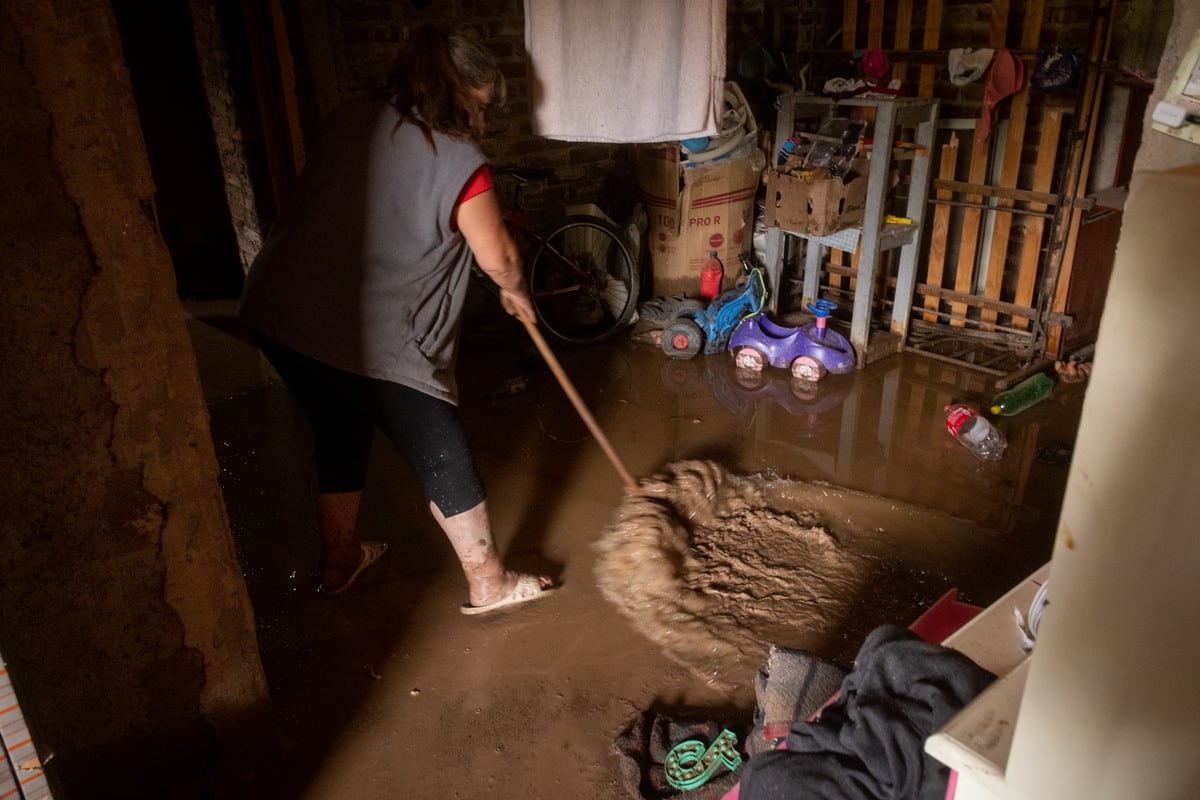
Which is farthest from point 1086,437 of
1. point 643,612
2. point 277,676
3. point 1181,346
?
point 277,676

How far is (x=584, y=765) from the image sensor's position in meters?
2.38

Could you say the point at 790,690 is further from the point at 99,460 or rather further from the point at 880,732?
the point at 99,460

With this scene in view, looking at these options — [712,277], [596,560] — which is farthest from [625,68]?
[712,277]

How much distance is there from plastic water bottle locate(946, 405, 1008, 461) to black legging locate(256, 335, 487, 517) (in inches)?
91.1

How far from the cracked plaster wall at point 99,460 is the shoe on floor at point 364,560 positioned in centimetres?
81

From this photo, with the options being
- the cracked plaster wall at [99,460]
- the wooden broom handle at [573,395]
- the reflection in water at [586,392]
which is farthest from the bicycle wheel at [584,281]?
the cracked plaster wall at [99,460]

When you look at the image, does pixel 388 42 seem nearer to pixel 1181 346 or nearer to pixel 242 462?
pixel 242 462

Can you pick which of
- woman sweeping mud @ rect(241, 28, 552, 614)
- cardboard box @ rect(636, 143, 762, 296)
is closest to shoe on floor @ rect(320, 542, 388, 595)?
woman sweeping mud @ rect(241, 28, 552, 614)

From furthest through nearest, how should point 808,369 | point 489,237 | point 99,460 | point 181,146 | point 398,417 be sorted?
point 181,146
point 808,369
point 398,417
point 489,237
point 99,460

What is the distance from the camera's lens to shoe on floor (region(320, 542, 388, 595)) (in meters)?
3.05

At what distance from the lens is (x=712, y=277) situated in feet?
17.4

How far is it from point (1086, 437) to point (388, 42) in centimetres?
459

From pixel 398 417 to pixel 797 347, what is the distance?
2658mm

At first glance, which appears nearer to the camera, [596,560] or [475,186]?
[475,186]
